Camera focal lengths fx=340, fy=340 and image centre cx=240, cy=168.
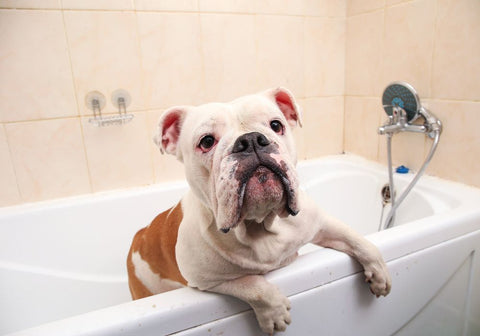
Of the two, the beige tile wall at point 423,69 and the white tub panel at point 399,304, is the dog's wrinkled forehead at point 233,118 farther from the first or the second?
the beige tile wall at point 423,69

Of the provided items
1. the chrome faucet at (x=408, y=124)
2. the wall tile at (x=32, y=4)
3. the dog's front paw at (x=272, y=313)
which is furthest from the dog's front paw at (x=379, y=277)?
the wall tile at (x=32, y=4)

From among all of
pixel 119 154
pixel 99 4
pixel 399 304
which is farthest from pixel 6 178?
pixel 399 304

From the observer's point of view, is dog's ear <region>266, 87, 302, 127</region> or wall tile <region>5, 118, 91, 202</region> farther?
wall tile <region>5, 118, 91, 202</region>

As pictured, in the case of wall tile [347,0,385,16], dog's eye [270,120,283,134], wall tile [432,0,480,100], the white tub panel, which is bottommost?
the white tub panel

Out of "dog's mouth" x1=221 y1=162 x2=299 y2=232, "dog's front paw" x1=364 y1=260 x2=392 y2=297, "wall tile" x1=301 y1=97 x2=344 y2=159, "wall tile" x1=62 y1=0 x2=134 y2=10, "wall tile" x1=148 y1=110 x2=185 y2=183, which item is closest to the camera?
"dog's mouth" x1=221 y1=162 x2=299 y2=232

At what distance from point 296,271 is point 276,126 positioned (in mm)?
326

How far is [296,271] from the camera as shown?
2.50ft

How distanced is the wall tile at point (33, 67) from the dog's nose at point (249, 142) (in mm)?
980

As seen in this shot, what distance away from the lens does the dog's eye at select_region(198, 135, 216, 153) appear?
27.1 inches

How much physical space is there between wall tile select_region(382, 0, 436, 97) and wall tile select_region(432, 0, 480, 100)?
4 centimetres

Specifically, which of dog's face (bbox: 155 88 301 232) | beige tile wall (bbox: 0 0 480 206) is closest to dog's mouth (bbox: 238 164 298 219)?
dog's face (bbox: 155 88 301 232)

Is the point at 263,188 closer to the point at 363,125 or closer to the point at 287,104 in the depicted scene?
the point at 287,104

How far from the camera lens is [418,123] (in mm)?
1387

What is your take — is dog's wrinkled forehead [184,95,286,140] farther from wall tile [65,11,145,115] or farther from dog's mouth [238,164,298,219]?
wall tile [65,11,145,115]
